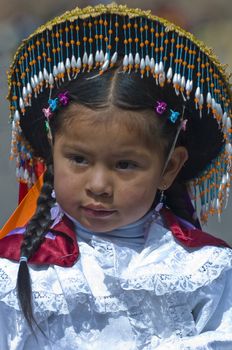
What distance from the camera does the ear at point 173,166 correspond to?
203 centimetres

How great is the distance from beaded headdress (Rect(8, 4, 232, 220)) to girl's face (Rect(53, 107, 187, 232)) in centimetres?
13

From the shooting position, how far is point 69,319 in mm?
1939

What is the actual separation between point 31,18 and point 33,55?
241 cm

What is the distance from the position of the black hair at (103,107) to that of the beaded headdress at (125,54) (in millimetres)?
22

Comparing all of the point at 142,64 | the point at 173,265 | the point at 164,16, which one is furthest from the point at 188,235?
the point at 164,16

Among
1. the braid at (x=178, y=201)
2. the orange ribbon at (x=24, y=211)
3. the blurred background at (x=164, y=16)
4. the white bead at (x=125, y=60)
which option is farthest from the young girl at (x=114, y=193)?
the blurred background at (x=164, y=16)

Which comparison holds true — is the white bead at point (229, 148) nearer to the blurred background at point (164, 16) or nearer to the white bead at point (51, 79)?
the white bead at point (51, 79)

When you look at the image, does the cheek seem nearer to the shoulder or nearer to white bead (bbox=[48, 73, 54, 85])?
the shoulder

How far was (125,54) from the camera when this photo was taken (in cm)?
189

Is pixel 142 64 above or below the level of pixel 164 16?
below

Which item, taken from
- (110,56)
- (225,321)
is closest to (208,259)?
(225,321)

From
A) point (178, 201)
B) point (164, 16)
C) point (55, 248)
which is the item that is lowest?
point (55, 248)

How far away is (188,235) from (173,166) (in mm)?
179

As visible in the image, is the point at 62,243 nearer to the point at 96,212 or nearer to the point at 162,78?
the point at 96,212
